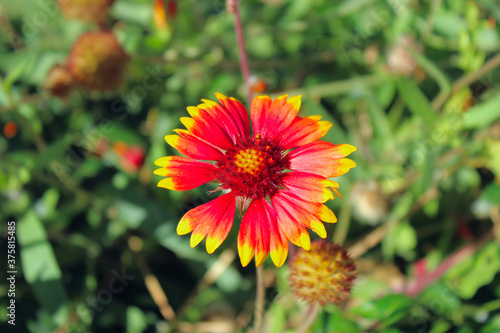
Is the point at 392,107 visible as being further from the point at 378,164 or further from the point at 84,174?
the point at 84,174

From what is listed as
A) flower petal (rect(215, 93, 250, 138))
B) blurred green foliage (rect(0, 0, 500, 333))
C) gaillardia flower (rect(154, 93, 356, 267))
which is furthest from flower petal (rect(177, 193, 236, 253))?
blurred green foliage (rect(0, 0, 500, 333))

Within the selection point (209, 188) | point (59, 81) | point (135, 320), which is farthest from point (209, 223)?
point (59, 81)

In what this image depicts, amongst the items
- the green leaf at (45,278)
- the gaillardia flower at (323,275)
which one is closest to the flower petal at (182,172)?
the gaillardia flower at (323,275)

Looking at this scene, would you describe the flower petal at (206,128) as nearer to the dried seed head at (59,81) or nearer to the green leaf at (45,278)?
the green leaf at (45,278)

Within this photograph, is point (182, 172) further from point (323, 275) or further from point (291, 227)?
point (323, 275)

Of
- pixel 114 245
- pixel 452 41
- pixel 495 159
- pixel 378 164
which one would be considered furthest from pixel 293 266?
pixel 452 41

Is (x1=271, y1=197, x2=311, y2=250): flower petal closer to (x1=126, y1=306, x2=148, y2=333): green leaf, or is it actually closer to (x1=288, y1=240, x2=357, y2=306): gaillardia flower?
(x1=288, y1=240, x2=357, y2=306): gaillardia flower

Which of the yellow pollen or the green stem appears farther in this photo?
the green stem
